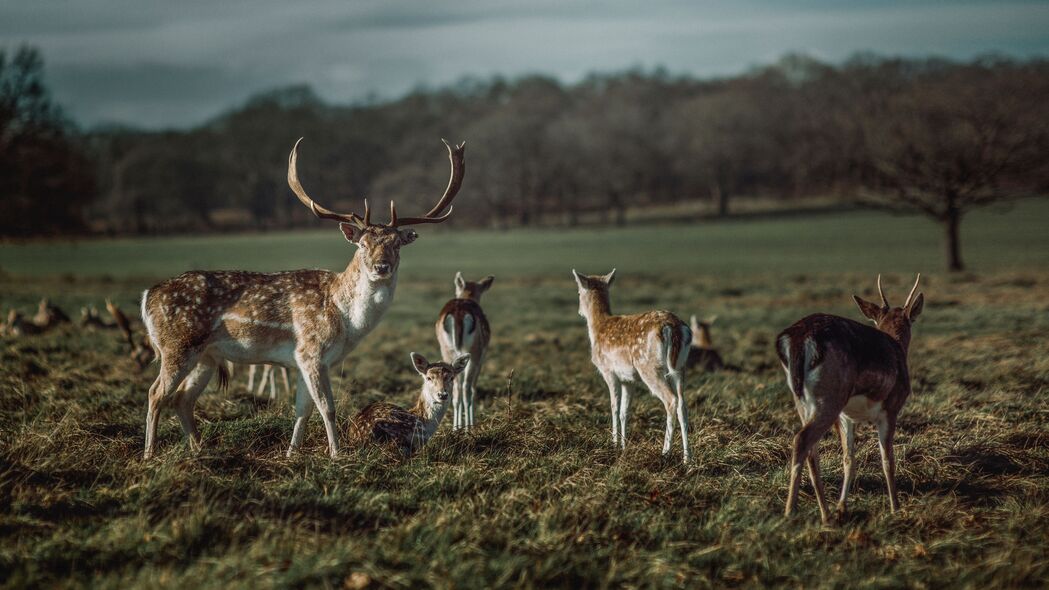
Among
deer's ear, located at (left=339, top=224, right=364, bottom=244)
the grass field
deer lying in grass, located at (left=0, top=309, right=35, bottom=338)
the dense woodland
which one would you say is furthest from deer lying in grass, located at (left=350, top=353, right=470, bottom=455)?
the dense woodland

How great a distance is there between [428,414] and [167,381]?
7.20ft

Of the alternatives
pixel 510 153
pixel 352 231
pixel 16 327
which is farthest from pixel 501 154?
pixel 352 231

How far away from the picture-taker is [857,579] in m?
4.75

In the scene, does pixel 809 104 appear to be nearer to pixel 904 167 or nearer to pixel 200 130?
pixel 904 167

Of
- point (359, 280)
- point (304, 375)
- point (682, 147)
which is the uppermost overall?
point (682, 147)

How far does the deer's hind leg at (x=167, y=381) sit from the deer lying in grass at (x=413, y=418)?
4.82ft

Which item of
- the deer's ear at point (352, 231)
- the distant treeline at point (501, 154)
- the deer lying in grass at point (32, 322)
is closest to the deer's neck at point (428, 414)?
the deer's ear at point (352, 231)

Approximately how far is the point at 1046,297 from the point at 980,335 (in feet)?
21.8

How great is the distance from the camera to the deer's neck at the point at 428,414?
285 inches

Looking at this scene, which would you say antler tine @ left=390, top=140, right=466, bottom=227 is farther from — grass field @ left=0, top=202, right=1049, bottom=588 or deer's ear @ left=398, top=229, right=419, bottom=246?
grass field @ left=0, top=202, right=1049, bottom=588

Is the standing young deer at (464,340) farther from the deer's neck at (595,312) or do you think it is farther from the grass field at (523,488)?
the deer's neck at (595,312)

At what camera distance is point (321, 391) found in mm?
6848

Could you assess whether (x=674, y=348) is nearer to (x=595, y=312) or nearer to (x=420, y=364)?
(x=595, y=312)

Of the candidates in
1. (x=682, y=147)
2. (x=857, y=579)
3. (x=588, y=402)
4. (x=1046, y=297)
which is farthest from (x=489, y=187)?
(x=857, y=579)
